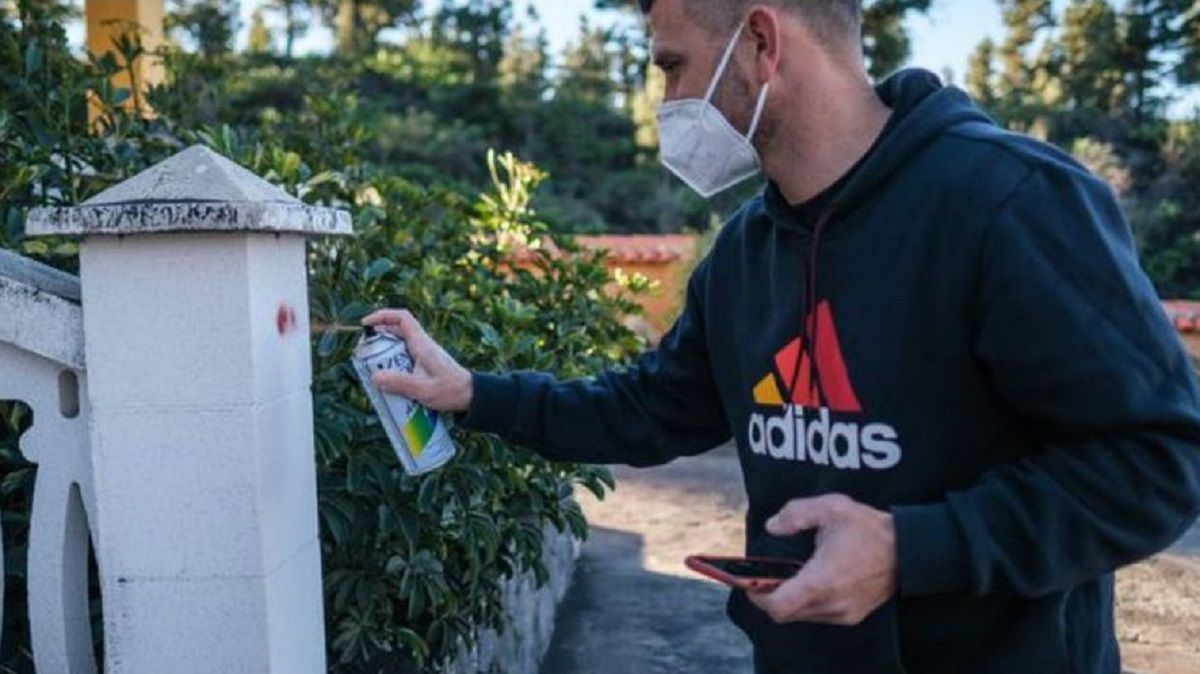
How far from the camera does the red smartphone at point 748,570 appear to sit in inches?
54.7

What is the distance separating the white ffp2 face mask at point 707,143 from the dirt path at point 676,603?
277 cm

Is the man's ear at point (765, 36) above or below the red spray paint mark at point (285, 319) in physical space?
above

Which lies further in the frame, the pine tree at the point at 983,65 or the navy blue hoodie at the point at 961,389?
the pine tree at the point at 983,65

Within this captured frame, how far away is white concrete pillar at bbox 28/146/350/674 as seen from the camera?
175cm

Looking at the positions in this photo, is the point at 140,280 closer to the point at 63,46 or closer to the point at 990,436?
the point at 990,436

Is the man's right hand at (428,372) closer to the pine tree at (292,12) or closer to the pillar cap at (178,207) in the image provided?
the pillar cap at (178,207)

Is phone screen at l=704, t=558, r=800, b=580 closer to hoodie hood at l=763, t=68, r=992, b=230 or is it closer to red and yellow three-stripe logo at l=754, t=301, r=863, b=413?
red and yellow three-stripe logo at l=754, t=301, r=863, b=413

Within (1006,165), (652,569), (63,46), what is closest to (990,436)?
(1006,165)

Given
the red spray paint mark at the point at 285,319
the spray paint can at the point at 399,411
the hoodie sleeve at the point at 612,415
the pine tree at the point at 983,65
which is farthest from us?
the pine tree at the point at 983,65

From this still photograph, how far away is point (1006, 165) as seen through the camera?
1481 millimetres

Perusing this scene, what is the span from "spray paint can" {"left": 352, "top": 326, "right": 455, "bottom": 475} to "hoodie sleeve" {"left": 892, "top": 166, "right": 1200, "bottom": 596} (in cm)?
87

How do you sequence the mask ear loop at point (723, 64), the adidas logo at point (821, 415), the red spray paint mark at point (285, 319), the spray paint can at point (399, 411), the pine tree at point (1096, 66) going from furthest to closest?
the pine tree at point (1096, 66) → the spray paint can at point (399, 411) → the red spray paint mark at point (285, 319) → the mask ear loop at point (723, 64) → the adidas logo at point (821, 415)

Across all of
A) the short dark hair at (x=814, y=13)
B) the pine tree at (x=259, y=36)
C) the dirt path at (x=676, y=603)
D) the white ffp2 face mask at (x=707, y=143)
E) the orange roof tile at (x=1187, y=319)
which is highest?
the pine tree at (x=259, y=36)

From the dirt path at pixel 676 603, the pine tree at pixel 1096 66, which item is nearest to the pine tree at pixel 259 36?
the pine tree at pixel 1096 66
